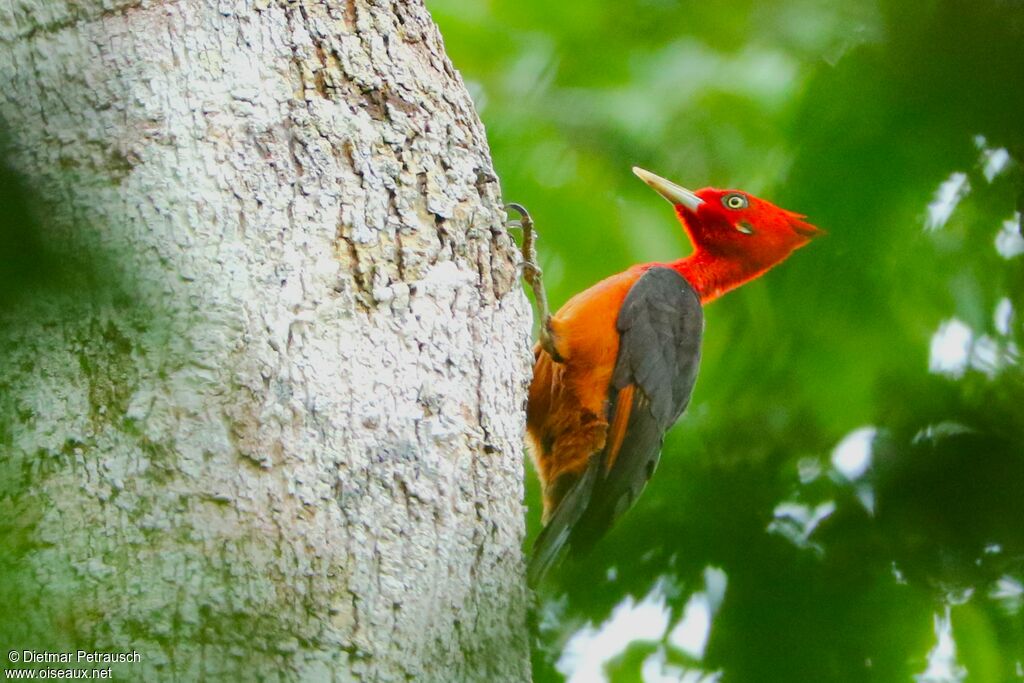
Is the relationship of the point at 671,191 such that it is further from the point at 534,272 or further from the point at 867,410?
the point at 867,410

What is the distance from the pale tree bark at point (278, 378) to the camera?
1.67 m

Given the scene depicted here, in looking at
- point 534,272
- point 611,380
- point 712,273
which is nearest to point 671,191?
point 712,273

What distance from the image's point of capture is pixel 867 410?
176cm

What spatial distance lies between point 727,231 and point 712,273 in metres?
0.18

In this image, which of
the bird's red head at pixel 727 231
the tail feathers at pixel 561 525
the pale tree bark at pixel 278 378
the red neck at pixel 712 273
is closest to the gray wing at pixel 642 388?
the tail feathers at pixel 561 525

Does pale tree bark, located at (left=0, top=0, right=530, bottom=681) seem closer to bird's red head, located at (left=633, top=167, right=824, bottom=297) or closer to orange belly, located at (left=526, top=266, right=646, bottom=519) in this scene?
orange belly, located at (left=526, top=266, right=646, bottom=519)

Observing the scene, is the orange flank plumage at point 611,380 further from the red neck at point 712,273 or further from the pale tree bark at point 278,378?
the pale tree bark at point 278,378

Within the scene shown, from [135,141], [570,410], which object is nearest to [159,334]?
[135,141]

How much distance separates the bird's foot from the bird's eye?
100cm

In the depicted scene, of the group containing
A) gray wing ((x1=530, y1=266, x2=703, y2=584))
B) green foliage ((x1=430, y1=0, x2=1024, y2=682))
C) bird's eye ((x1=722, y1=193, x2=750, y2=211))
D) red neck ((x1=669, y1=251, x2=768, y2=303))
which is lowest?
green foliage ((x1=430, y1=0, x2=1024, y2=682))

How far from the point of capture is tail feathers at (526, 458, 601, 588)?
295cm

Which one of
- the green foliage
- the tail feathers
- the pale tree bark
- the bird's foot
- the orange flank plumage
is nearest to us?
the green foliage

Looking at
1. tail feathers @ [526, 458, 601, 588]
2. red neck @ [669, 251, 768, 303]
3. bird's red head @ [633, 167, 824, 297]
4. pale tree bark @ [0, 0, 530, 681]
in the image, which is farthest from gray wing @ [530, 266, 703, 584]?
pale tree bark @ [0, 0, 530, 681]

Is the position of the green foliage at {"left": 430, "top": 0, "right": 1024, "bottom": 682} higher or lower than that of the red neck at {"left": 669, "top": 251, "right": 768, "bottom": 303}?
lower
